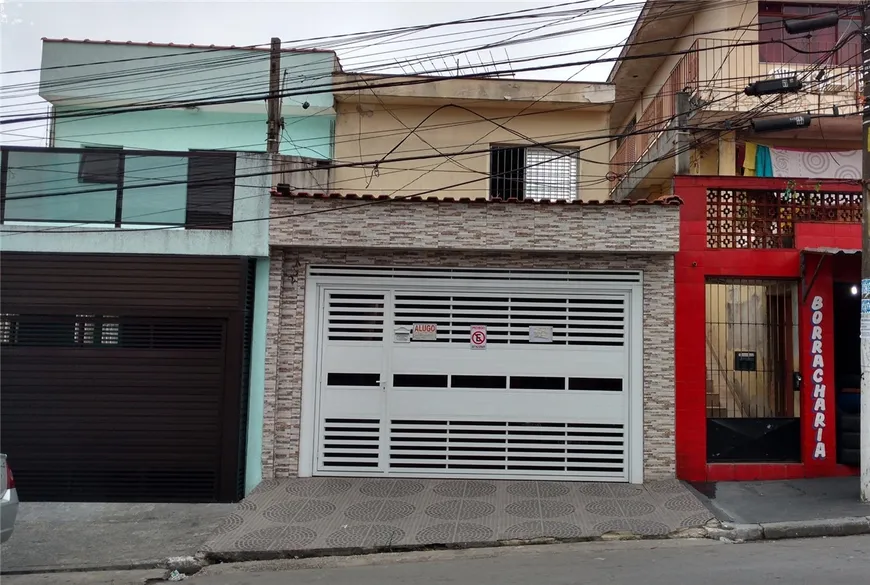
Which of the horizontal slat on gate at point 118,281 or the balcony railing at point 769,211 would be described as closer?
the horizontal slat on gate at point 118,281

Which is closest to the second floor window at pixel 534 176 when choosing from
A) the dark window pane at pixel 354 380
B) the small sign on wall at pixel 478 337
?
the small sign on wall at pixel 478 337

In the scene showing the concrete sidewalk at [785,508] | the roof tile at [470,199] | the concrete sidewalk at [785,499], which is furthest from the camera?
the roof tile at [470,199]

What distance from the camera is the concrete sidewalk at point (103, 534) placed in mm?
5859

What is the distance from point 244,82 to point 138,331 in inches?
276

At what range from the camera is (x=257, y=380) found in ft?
27.1

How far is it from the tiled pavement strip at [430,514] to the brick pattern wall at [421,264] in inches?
17.5

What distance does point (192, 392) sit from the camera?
26.3ft

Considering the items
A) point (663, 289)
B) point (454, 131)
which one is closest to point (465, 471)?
point (663, 289)

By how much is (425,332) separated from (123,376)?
404 centimetres

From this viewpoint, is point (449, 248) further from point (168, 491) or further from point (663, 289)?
point (168, 491)

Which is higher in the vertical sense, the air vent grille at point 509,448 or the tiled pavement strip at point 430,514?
the air vent grille at point 509,448

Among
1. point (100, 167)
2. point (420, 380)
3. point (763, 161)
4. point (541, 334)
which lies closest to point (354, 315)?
point (420, 380)

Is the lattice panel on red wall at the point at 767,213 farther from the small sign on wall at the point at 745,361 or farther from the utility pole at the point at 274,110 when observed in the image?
the utility pole at the point at 274,110

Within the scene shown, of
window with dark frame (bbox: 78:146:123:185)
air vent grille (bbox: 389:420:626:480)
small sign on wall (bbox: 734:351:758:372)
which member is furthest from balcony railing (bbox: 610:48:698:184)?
window with dark frame (bbox: 78:146:123:185)
